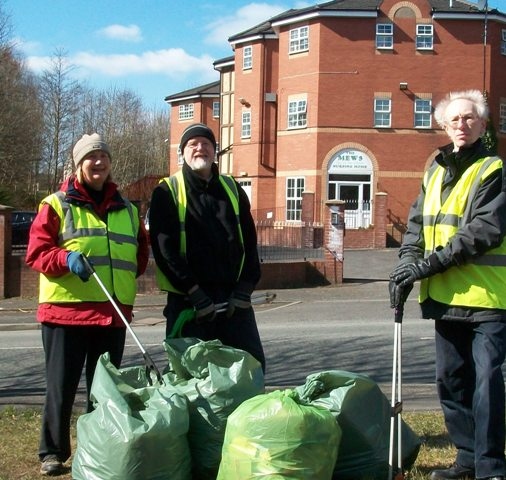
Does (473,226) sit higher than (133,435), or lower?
higher

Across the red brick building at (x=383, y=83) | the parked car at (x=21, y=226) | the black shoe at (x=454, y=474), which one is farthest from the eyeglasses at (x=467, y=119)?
the red brick building at (x=383, y=83)

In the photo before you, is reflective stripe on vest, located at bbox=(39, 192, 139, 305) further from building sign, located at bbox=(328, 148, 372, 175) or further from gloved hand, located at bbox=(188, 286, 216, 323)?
building sign, located at bbox=(328, 148, 372, 175)

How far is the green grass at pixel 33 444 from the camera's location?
4598 mm

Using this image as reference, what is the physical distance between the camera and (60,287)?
15.6 ft

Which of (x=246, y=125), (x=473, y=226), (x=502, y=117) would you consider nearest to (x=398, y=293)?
(x=473, y=226)

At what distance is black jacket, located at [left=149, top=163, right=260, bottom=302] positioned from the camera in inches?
189

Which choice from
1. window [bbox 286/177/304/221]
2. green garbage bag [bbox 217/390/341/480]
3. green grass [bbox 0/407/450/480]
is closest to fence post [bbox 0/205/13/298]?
green grass [bbox 0/407/450/480]

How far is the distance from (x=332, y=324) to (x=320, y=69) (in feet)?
76.4

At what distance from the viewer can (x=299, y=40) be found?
1455 inches

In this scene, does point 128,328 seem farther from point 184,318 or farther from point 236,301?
point 236,301

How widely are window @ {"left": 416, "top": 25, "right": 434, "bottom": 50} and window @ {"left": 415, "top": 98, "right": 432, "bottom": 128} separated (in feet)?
7.57

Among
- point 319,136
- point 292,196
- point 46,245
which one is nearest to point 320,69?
point 319,136

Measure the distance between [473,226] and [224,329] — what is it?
165cm

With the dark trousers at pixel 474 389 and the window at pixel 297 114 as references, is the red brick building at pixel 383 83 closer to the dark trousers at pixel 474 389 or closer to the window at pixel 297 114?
the window at pixel 297 114
